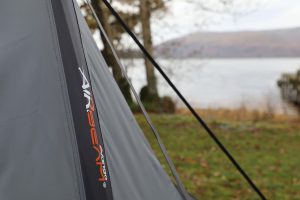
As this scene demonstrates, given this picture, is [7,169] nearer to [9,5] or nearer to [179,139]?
[9,5]

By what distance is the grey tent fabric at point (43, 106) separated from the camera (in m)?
1.71

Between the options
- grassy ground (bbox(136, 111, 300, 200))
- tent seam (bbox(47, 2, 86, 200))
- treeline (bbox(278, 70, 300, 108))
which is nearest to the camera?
tent seam (bbox(47, 2, 86, 200))

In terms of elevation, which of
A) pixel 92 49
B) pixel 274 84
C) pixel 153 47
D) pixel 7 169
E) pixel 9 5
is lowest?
pixel 274 84

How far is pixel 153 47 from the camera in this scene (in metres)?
12.7

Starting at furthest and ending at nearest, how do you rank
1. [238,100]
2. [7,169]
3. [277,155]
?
[238,100]
[277,155]
[7,169]

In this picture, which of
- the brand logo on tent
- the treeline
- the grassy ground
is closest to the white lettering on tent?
the brand logo on tent

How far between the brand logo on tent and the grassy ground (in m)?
3.13

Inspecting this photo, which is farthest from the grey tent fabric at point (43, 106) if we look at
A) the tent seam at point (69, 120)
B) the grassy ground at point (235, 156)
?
the grassy ground at point (235, 156)

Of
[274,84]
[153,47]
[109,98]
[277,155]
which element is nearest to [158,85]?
[153,47]

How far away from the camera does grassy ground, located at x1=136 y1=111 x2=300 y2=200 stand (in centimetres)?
500

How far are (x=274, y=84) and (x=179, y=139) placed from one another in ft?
22.5

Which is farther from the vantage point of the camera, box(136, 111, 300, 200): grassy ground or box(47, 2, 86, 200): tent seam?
box(136, 111, 300, 200): grassy ground

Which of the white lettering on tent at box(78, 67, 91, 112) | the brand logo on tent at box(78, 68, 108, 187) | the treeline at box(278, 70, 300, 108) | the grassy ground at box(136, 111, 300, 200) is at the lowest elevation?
the treeline at box(278, 70, 300, 108)

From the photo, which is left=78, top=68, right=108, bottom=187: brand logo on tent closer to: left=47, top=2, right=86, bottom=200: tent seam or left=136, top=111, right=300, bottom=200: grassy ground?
left=47, top=2, right=86, bottom=200: tent seam
